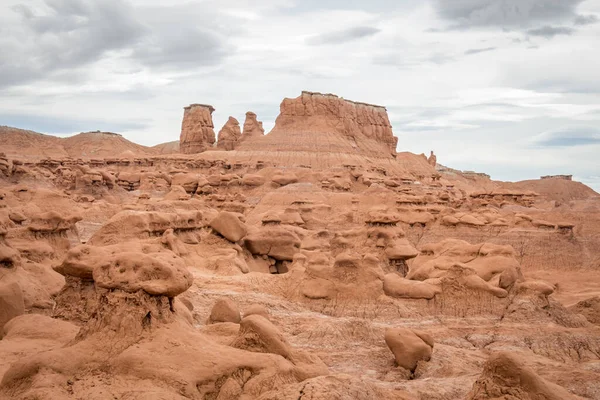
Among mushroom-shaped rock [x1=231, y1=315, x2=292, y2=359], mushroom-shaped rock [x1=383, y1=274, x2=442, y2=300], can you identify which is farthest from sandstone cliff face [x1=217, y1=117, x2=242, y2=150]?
mushroom-shaped rock [x1=231, y1=315, x2=292, y2=359]

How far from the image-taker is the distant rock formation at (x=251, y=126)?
91625 millimetres

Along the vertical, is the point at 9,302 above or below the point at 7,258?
below

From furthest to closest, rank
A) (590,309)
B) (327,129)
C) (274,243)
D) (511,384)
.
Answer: (327,129) < (274,243) < (590,309) < (511,384)

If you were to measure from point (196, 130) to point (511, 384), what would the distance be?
91003 mm

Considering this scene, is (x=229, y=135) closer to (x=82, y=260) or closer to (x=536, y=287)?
(x=536, y=287)

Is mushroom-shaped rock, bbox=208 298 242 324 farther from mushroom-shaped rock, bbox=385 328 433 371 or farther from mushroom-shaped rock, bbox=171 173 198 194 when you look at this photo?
mushroom-shaped rock, bbox=171 173 198 194

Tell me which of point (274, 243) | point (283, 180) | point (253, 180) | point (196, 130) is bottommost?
point (274, 243)

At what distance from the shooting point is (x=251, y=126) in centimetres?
9200

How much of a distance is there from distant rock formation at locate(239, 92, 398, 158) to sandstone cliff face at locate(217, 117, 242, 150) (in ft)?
24.9

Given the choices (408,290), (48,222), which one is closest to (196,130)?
(48,222)

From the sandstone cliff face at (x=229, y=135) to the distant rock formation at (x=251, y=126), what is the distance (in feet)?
8.92

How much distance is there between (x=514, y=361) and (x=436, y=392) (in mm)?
2508

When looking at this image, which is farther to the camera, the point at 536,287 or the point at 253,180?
the point at 253,180

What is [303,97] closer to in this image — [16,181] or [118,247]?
[16,181]
